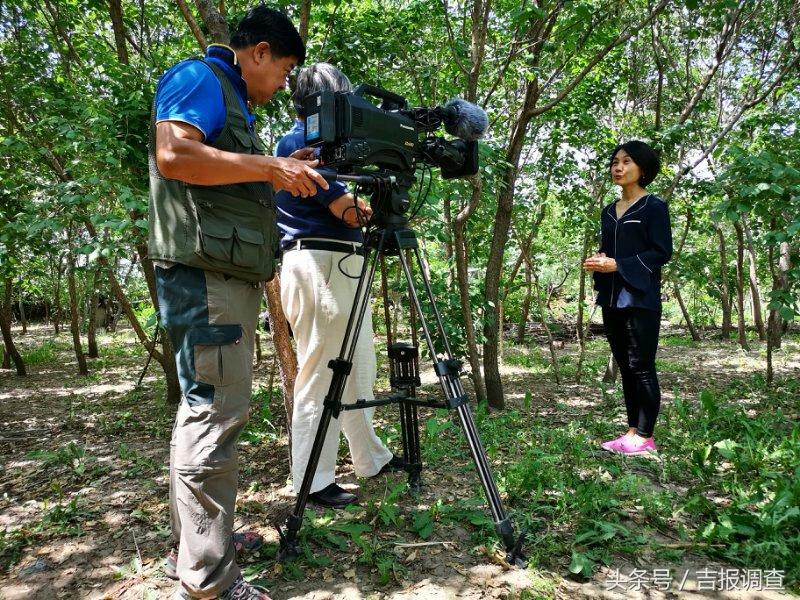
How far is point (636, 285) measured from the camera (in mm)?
3064

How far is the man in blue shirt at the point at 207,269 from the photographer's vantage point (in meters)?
1.64

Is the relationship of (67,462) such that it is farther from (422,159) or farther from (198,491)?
(422,159)

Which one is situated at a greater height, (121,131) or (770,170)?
(121,131)

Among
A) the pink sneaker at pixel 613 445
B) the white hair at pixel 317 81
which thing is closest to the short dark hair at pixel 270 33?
the white hair at pixel 317 81

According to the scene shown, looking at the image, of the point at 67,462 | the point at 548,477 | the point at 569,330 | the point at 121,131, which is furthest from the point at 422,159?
the point at 569,330

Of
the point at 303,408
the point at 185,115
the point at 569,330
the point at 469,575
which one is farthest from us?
the point at 569,330

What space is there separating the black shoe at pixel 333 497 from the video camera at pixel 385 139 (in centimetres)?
133

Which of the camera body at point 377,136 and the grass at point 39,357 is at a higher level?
the camera body at point 377,136

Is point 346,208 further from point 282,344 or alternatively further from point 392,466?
point 392,466

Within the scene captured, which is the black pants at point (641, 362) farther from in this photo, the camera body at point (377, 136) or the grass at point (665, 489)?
the camera body at point (377, 136)

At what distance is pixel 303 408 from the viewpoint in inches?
98.7

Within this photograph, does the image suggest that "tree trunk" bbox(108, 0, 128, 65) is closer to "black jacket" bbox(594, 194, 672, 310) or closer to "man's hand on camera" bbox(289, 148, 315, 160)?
"man's hand on camera" bbox(289, 148, 315, 160)

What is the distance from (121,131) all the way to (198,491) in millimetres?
2877

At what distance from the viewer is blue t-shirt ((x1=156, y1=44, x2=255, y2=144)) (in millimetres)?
1626
